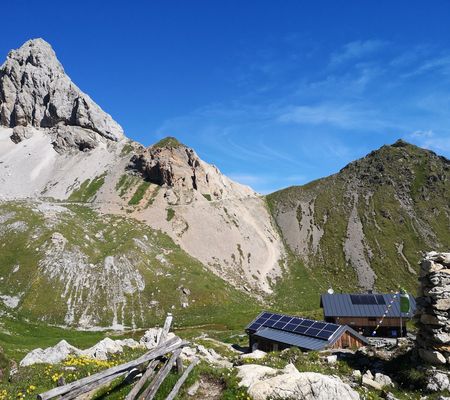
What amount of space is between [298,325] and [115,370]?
128 ft

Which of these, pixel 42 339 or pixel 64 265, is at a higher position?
pixel 64 265

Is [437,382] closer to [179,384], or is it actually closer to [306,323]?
[179,384]

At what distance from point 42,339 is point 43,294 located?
70.8 ft

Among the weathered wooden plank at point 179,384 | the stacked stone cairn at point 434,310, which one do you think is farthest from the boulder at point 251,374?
the stacked stone cairn at point 434,310

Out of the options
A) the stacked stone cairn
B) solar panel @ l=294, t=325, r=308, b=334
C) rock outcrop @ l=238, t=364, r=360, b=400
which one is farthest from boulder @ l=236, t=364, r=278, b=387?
solar panel @ l=294, t=325, r=308, b=334

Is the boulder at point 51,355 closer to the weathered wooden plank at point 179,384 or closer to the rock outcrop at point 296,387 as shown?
the weathered wooden plank at point 179,384

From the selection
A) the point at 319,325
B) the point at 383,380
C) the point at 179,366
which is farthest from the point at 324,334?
the point at 179,366

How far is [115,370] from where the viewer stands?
48.5 feet

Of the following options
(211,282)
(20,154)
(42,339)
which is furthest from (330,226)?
(20,154)

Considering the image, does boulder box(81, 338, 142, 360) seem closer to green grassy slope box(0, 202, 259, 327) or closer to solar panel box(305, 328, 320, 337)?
solar panel box(305, 328, 320, 337)

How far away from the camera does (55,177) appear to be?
17962 centimetres

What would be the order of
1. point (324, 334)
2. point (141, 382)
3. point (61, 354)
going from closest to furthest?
point (141, 382), point (61, 354), point (324, 334)

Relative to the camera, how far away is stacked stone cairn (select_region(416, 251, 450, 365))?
1001 inches

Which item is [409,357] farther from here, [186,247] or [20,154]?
[20,154]
